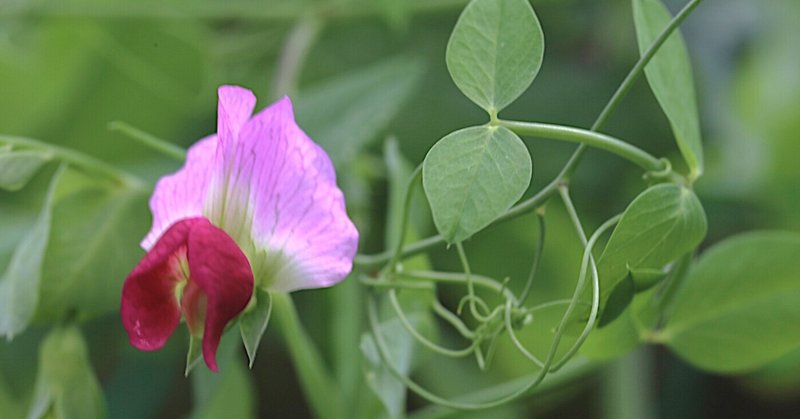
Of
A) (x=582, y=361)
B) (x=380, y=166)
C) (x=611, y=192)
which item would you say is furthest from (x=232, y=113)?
(x=611, y=192)

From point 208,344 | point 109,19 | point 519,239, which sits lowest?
point 519,239

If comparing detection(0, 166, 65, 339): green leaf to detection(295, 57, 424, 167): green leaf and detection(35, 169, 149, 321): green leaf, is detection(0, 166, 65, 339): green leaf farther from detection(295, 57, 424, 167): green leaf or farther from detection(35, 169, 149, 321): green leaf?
detection(295, 57, 424, 167): green leaf

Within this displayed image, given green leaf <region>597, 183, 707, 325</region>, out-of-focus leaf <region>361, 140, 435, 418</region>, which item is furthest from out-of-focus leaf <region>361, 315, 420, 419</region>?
green leaf <region>597, 183, 707, 325</region>

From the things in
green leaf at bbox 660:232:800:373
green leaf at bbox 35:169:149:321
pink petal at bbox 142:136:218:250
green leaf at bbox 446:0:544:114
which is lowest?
green leaf at bbox 660:232:800:373

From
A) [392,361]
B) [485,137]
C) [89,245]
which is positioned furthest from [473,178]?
[89,245]

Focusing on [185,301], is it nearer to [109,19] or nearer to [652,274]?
[652,274]

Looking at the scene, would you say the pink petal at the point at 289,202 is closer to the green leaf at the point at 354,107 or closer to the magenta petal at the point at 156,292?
the magenta petal at the point at 156,292
